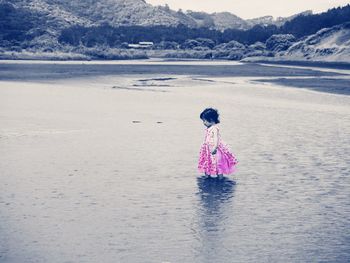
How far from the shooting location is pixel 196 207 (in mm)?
8250

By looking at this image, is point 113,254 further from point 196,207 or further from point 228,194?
point 228,194

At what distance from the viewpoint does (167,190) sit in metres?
9.24

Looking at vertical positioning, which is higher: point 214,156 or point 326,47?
point 214,156

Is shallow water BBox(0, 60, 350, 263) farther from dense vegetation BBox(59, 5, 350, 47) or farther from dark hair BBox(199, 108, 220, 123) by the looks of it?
dense vegetation BBox(59, 5, 350, 47)

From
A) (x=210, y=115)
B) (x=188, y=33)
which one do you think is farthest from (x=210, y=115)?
(x=188, y=33)

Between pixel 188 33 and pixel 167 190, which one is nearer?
pixel 167 190

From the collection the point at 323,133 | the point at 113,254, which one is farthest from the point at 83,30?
the point at 113,254

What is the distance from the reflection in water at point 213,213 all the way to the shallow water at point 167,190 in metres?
0.01

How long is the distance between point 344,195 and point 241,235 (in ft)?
7.98

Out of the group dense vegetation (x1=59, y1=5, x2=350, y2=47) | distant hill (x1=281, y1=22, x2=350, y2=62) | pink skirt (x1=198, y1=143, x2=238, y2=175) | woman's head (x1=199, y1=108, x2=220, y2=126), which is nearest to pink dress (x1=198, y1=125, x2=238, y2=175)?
pink skirt (x1=198, y1=143, x2=238, y2=175)

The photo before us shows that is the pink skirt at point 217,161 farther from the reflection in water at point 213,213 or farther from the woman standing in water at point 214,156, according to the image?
the reflection in water at point 213,213

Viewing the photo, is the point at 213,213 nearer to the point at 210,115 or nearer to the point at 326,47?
the point at 210,115

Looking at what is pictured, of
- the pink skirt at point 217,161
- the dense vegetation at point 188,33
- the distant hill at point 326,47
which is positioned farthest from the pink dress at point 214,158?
the dense vegetation at point 188,33

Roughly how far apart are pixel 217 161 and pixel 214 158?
6 cm
